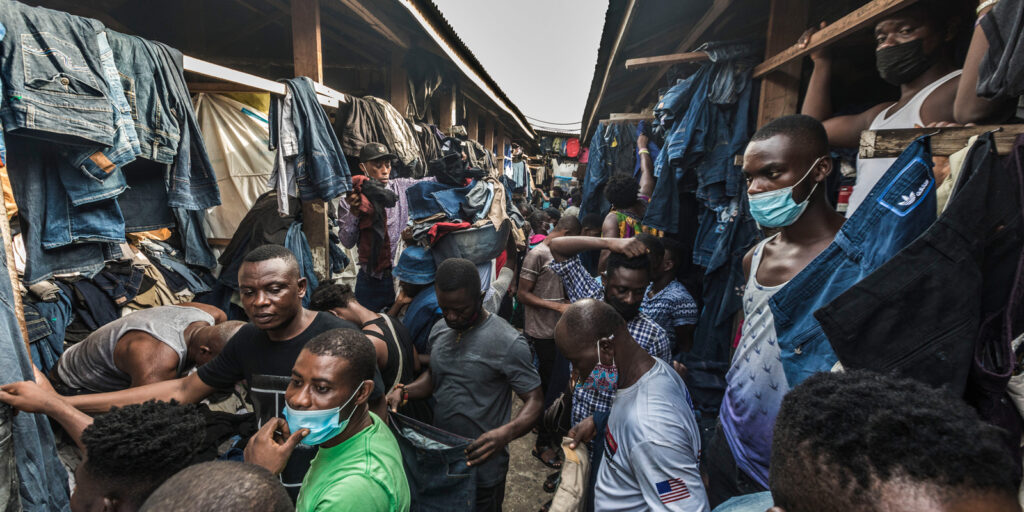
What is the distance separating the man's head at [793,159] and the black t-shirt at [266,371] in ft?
6.65

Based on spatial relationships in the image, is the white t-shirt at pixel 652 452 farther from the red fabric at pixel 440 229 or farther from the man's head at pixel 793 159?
the red fabric at pixel 440 229

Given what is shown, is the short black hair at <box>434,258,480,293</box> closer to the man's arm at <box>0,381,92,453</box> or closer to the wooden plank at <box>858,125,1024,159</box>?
the man's arm at <box>0,381,92,453</box>

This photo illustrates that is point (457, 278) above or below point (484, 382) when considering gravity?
above

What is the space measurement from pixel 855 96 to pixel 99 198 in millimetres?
4792

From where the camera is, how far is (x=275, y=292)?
2.17m

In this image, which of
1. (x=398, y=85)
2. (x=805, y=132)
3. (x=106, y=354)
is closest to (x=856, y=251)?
(x=805, y=132)

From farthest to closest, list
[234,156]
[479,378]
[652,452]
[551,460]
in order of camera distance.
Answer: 1. [234,156]
2. [551,460]
3. [479,378]
4. [652,452]

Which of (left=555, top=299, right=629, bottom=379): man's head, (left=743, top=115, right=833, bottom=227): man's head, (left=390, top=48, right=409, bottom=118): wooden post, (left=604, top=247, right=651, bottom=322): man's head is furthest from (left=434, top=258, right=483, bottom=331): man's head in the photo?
(left=390, top=48, right=409, bottom=118): wooden post

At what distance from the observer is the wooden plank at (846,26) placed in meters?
1.56

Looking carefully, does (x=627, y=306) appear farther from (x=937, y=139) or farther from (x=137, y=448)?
(x=137, y=448)

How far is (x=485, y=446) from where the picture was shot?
2.20m

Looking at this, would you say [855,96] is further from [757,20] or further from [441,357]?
[441,357]

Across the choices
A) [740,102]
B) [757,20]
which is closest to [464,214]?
[740,102]

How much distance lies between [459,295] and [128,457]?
1.57 meters
